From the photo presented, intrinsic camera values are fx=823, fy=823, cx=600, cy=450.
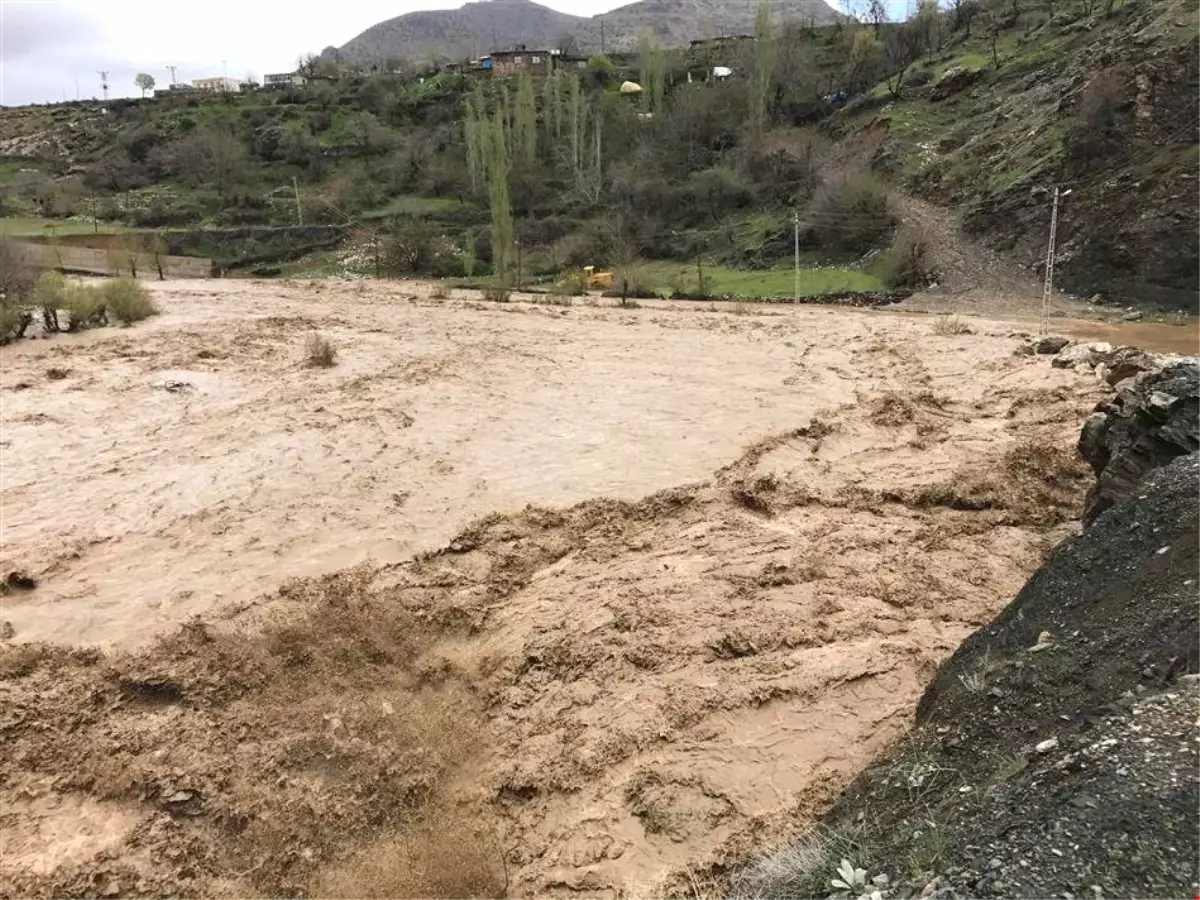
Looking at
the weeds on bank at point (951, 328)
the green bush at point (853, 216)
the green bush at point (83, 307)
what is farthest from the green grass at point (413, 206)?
the weeds on bank at point (951, 328)

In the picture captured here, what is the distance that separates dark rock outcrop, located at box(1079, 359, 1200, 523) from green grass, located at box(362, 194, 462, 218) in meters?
56.7

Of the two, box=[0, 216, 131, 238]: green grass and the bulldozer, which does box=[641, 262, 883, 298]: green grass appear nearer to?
the bulldozer

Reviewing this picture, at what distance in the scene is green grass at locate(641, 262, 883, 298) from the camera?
104 ft

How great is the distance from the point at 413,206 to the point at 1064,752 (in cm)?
6375

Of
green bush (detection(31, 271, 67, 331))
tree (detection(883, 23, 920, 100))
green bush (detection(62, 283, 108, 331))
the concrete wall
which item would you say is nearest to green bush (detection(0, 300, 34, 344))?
green bush (detection(31, 271, 67, 331))

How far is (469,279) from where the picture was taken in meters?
42.5

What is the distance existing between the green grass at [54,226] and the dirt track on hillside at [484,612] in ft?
163

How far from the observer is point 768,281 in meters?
34.2

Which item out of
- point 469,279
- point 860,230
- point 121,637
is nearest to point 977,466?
point 121,637

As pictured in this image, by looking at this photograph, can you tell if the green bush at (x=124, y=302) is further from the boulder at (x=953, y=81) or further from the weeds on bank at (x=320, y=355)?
the boulder at (x=953, y=81)

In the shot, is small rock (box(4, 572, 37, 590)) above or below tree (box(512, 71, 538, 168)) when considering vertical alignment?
below

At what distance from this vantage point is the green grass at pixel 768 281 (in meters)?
31.7

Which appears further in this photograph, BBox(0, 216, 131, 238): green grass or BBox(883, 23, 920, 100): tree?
BBox(0, 216, 131, 238): green grass

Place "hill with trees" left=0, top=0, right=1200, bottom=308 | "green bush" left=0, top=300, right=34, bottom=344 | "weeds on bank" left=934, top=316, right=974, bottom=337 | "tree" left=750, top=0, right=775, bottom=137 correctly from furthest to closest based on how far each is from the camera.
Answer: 1. "tree" left=750, top=0, right=775, bottom=137
2. "hill with trees" left=0, top=0, right=1200, bottom=308
3. "green bush" left=0, top=300, right=34, bottom=344
4. "weeds on bank" left=934, top=316, right=974, bottom=337
